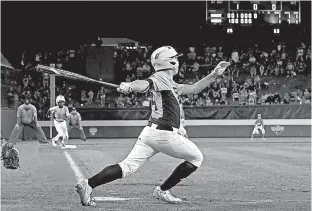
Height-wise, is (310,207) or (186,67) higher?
(186,67)

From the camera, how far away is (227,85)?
34188 millimetres

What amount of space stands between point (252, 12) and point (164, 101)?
2762 centimetres

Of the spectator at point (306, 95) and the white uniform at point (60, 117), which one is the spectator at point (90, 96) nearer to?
the spectator at point (306, 95)

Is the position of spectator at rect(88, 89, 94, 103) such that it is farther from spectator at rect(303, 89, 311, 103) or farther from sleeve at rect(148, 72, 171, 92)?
sleeve at rect(148, 72, 171, 92)

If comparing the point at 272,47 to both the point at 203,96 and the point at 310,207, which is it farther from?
the point at 310,207

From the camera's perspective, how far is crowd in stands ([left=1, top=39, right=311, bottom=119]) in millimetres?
32531

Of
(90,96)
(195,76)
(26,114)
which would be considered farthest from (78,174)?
(195,76)

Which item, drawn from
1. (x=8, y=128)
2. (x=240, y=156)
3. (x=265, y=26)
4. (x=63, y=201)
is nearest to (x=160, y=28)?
(x=265, y=26)

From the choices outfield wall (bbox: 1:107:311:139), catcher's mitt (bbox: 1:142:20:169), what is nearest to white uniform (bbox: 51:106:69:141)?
outfield wall (bbox: 1:107:311:139)

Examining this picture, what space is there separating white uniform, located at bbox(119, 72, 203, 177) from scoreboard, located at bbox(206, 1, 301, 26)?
26463mm

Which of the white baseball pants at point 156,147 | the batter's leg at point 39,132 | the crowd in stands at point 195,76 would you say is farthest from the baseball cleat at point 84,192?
the crowd in stands at point 195,76

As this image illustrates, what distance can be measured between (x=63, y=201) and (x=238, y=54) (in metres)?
31.7

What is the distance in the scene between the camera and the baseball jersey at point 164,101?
24.3 ft

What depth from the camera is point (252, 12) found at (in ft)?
112
